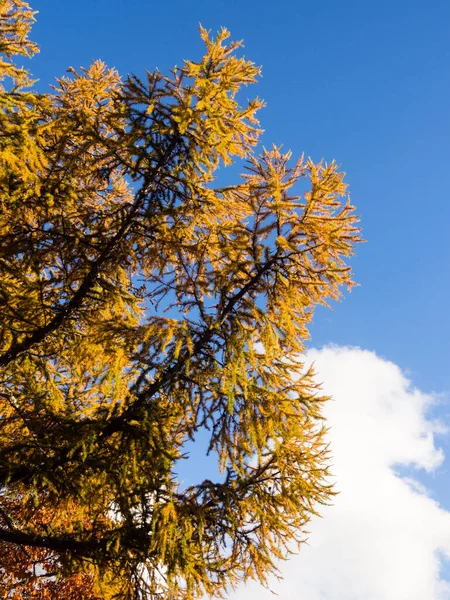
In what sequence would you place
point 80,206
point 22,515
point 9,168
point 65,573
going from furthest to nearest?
point 22,515 < point 80,206 < point 65,573 < point 9,168

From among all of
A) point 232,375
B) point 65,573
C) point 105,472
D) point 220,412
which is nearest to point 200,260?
point 232,375

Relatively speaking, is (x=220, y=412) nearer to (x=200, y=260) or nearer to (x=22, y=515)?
(x=200, y=260)

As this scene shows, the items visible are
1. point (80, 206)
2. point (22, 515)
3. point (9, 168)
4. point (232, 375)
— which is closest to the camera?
point (232, 375)

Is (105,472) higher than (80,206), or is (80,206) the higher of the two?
(80,206)

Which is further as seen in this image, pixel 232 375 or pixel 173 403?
pixel 173 403

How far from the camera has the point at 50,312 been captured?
6469 mm

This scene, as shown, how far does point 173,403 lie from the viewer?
6828mm

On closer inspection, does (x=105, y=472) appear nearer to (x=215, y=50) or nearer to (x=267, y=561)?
(x=267, y=561)

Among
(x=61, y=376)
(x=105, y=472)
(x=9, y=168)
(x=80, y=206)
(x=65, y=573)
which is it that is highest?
(x=80, y=206)

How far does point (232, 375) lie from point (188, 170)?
115 inches

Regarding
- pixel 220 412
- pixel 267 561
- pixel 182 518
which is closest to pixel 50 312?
pixel 220 412

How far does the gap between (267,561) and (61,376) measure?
4052mm

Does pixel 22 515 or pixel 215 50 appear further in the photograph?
pixel 22 515

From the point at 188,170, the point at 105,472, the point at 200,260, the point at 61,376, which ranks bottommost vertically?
the point at 105,472
